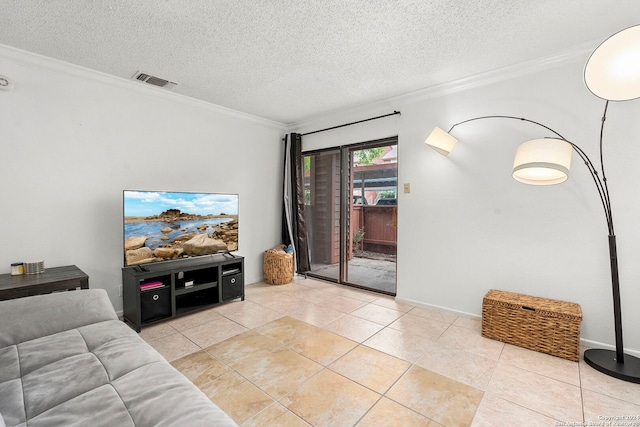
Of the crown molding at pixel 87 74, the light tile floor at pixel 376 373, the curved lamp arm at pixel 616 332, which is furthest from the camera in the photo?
the crown molding at pixel 87 74

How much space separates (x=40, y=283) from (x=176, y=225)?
3.84ft

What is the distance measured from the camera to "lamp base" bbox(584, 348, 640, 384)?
→ 202 cm

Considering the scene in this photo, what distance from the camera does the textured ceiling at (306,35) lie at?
1.94 metres

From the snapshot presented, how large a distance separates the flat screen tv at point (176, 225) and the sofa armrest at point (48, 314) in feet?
3.21

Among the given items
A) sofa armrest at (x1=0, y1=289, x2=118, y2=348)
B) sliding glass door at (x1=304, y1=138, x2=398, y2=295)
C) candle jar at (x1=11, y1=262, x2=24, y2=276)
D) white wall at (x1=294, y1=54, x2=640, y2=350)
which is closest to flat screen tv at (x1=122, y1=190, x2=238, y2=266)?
candle jar at (x1=11, y1=262, x2=24, y2=276)

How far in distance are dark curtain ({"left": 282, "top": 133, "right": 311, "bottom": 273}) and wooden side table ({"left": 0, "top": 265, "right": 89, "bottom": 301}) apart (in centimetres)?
267

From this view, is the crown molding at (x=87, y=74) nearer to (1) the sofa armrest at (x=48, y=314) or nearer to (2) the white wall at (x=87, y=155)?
(2) the white wall at (x=87, y=155)

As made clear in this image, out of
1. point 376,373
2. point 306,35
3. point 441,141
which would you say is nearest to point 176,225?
point 306,35

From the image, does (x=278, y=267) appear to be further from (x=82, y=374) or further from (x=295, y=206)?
(x=82, y=374)

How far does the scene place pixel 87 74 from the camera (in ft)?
9.21

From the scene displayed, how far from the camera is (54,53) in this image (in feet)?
8.24

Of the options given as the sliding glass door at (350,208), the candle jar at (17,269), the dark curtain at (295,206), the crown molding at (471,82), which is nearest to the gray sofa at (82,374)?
the candle jar at (17,269)

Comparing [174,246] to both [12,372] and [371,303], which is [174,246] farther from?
[371,303]

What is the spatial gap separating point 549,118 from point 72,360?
3.71m
